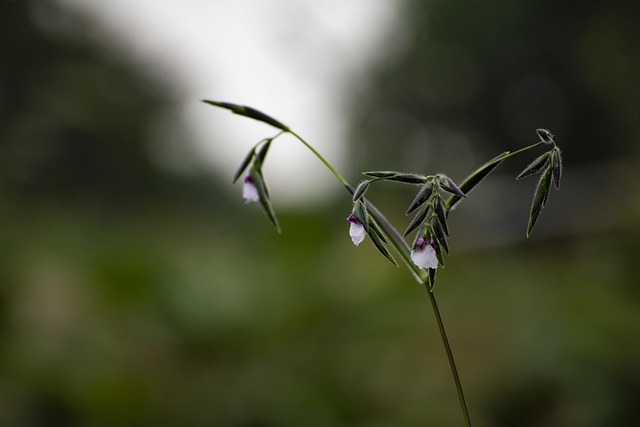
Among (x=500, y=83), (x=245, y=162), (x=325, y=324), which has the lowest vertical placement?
(x=325, y=324)

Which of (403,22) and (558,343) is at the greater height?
(403,22)

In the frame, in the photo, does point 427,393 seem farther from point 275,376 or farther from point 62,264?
point 62,264

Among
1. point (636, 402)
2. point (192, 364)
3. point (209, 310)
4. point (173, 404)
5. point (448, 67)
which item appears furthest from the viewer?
point (448, 67)

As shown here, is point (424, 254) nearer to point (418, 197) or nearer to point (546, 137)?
point (418, 197)

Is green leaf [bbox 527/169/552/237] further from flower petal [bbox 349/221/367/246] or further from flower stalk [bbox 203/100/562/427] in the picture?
flower petal [bbox 349/221/367/246]

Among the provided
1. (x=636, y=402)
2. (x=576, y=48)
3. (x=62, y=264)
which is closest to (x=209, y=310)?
(x=62, y=264)

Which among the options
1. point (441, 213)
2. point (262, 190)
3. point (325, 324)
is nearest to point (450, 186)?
point (441, 213)

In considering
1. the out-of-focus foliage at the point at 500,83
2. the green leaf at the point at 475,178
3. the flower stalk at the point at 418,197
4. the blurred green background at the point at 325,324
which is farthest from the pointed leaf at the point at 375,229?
the out-of-focus foliage at the point at 500,83
